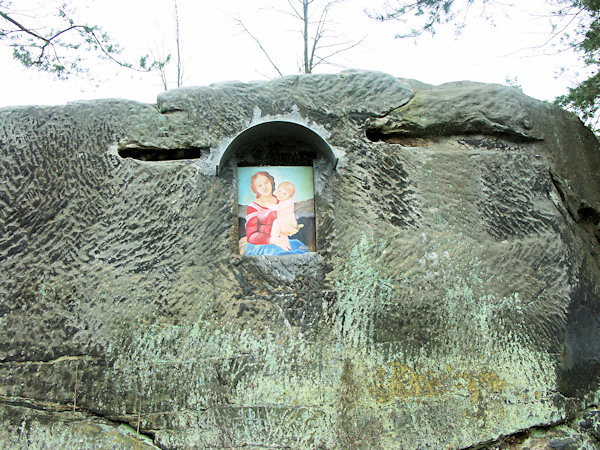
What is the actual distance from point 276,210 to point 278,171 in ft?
0.78

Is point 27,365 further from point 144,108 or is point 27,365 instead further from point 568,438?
point 568,438

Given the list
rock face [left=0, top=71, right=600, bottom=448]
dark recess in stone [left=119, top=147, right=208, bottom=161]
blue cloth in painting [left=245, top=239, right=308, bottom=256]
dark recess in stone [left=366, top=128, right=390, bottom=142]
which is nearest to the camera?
rock face [left=0, top=71, right=600, bottom=448]

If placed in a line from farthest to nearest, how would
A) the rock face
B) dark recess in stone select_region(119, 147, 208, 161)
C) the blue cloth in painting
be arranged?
dark recess in stone select_region(119, 147, 208, 161), the blue cloth in painting, the rock face

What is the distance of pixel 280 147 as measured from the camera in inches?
105

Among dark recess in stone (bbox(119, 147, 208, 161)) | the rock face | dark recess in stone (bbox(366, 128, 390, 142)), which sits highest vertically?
dark recess in stone (bbox(366, 128, 390, 142))

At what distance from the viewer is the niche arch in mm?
2521

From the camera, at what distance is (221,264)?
2.37 meters

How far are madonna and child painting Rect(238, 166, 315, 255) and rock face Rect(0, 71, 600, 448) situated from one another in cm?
8

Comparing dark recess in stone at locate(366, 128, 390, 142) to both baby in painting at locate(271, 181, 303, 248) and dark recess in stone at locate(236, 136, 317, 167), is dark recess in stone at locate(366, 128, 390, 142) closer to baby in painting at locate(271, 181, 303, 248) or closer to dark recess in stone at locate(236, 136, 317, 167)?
dark recess in stone at locate(236, 136, 317, 167)

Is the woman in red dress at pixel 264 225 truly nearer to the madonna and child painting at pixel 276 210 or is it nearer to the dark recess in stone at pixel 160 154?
the madonna and child painting at pixel 276 210

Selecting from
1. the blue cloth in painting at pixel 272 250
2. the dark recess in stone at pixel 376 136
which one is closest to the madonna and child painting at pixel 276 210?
the blue cloth in painting at pixel 272 250

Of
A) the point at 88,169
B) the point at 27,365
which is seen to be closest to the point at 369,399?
the point at 27,365

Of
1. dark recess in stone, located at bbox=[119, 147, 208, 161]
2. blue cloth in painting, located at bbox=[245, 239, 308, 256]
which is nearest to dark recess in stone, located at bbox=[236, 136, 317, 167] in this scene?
dark recess in stone, located at bbox=[119, 147, 208, 161]

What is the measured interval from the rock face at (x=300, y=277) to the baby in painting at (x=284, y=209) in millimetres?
169
